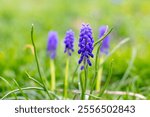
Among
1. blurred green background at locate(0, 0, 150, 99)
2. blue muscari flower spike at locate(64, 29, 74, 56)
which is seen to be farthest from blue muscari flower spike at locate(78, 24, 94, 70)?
blurred green background at locate(0, 0, 150, 99)

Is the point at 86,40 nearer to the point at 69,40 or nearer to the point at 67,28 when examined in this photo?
the point at 69,40

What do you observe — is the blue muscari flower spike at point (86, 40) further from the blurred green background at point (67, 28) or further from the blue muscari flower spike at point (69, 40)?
the blurred green background at point (67, 28)

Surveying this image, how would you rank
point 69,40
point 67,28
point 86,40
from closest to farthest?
point 86,40 → point 69,40 → point 67,28

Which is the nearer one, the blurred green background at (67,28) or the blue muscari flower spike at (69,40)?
the blue muscari flower spike at (69,40)

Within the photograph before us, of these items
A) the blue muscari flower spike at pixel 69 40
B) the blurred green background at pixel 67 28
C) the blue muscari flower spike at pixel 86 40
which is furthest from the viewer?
the blurred green background at pixel 67 28

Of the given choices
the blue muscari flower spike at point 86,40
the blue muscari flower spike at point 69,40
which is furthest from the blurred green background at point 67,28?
the blue muscari flower spike at point 86,40

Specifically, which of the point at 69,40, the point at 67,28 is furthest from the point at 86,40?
the point at 67,28

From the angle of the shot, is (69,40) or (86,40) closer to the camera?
(86,40)

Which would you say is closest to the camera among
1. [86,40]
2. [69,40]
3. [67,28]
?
[86,40]
